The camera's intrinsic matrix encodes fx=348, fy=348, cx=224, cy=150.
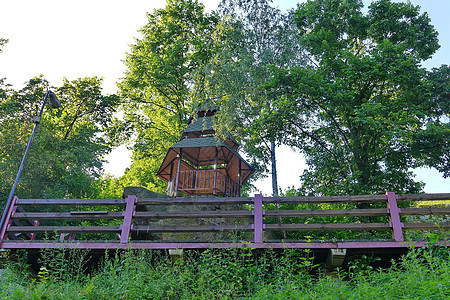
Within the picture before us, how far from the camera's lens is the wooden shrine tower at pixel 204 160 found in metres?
14.6

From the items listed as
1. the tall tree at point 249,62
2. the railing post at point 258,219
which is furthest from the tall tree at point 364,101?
the railing post at point 258,219

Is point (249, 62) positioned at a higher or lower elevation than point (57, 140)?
higher

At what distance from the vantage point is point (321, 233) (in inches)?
424

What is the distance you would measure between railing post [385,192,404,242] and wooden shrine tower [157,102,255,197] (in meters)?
7.29

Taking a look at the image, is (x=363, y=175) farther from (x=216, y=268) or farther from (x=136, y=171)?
(x=136, y=171)

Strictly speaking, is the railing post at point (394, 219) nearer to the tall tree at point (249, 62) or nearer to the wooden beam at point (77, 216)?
the wooden beam at point (77, 216)

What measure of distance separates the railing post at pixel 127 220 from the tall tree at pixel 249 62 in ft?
21.4

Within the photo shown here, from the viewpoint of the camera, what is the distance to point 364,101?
15.9m

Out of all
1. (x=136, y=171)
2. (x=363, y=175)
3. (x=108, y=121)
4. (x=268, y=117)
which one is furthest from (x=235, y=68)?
(x=136, y=171)

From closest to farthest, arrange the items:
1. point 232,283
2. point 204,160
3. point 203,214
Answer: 1. point 232,283
2. point 203,214
3. point 204,160

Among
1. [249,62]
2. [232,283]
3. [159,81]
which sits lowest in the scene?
[232,283]

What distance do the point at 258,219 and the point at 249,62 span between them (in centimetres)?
898

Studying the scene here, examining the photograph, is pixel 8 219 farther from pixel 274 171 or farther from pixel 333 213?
pixel 274 171

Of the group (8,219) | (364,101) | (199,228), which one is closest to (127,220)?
(199,228)
